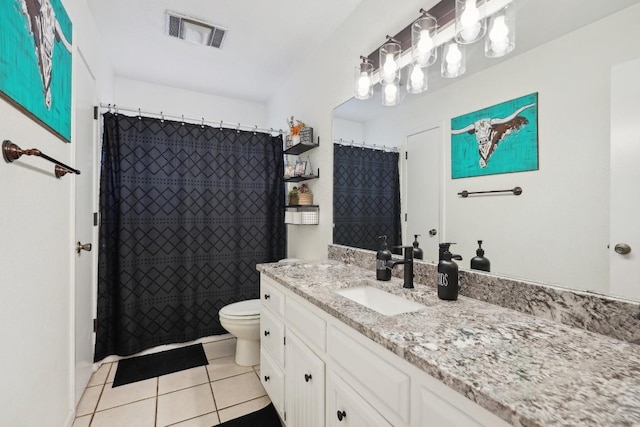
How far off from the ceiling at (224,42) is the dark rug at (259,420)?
2.58m

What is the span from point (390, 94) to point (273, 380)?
5.82 ft

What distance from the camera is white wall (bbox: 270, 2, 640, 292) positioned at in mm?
878

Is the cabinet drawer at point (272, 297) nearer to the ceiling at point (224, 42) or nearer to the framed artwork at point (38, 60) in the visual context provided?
the framed artwork at point (38, 60)

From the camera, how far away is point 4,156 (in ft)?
2.97

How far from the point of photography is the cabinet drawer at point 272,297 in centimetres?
156

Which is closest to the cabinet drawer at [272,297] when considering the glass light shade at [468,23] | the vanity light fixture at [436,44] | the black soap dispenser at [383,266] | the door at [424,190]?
the black soap dispenser at [383,266]

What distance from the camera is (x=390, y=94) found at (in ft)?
5.66

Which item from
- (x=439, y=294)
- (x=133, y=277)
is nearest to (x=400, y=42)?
(x=439, y=294)

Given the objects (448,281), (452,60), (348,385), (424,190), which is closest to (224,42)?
(452,60)

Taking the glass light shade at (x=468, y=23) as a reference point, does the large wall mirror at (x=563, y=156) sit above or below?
below

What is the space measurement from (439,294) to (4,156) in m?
1.58

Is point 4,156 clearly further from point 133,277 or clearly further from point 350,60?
point 350,60

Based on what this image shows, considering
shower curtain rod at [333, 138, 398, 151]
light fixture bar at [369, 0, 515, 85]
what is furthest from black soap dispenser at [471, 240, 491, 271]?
light fixture bar at [369, 0, 515, 85]

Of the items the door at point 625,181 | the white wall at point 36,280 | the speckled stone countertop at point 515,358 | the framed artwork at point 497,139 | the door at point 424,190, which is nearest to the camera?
the speckled stone countertop at point 515,358
